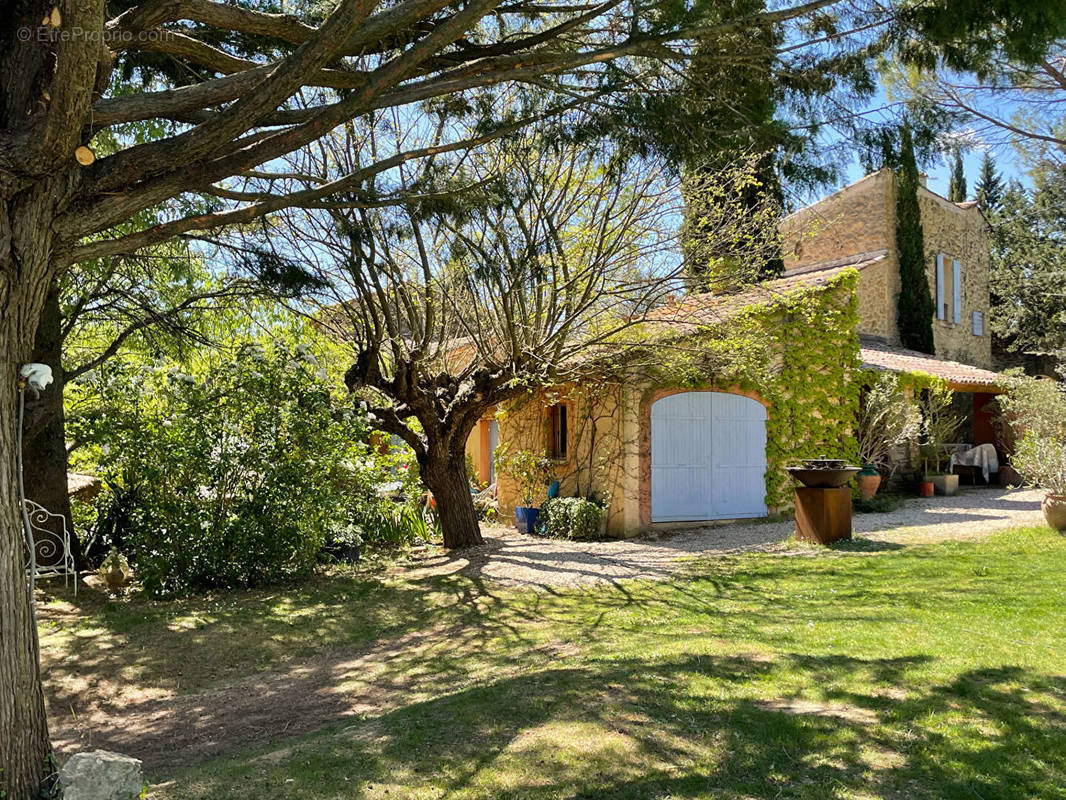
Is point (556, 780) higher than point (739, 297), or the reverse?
point (739, 297)

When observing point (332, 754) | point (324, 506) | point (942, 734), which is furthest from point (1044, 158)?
point (332, 754)

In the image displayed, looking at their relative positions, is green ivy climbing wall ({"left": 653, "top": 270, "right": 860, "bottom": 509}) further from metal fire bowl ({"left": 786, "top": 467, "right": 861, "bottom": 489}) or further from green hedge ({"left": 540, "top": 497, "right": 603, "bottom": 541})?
metal fire bowl ({"left": 786, "top": 467, "right": 861, "bottom": 489})

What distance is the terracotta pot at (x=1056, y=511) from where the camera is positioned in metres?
10.3

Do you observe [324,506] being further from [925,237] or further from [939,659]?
[925,237]

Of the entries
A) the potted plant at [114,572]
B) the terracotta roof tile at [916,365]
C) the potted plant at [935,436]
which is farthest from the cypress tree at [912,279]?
the potted plant at [114,572]

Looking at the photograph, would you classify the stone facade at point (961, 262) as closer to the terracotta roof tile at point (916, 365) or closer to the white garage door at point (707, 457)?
the terracotta roof tile at point (916, 365)

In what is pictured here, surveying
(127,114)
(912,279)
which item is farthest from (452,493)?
(912,279)

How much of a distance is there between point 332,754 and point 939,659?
393cm

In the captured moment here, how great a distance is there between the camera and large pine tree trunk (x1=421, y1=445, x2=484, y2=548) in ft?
38.4

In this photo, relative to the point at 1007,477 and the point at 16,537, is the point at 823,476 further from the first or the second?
the point at 1007,477

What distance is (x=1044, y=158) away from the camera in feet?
35.4

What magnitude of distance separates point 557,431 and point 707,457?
9.34 feet

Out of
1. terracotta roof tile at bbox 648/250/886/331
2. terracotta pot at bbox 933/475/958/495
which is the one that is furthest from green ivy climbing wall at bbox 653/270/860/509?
terracotta pot at bbox 933/475/958/495

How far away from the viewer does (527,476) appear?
580 inches
